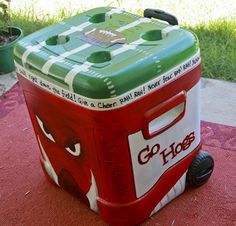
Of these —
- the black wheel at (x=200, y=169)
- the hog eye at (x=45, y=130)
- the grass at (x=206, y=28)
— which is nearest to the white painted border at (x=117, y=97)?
the hog eye at (x=45, y=130)

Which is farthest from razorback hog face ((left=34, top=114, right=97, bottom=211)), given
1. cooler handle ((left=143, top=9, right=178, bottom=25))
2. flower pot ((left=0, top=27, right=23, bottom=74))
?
flower pot ((left=0, top=27, right=23, bottom=74))

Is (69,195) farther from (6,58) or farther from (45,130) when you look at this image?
(6,58)

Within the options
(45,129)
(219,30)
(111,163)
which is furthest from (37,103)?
(219,30)

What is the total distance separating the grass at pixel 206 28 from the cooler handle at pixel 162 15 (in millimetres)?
597

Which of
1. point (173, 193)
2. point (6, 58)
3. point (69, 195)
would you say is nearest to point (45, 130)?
point (69, 195)

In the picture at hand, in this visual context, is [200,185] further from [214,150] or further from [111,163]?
[111,163]

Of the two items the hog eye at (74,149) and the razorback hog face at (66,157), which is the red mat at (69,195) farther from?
the hog eye at (74,149)

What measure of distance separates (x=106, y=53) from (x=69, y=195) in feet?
1.54

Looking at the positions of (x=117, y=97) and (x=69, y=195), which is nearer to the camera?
(x=117, y=97)

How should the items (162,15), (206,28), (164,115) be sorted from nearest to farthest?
1. (164,115)
2. (162,15)
3. (206,28)

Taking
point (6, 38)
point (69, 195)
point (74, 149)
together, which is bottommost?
point (69, 195)

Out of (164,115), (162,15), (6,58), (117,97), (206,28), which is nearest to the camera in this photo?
(117,97)

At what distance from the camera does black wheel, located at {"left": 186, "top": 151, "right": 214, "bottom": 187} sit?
127 cm

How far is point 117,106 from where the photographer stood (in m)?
1.00
